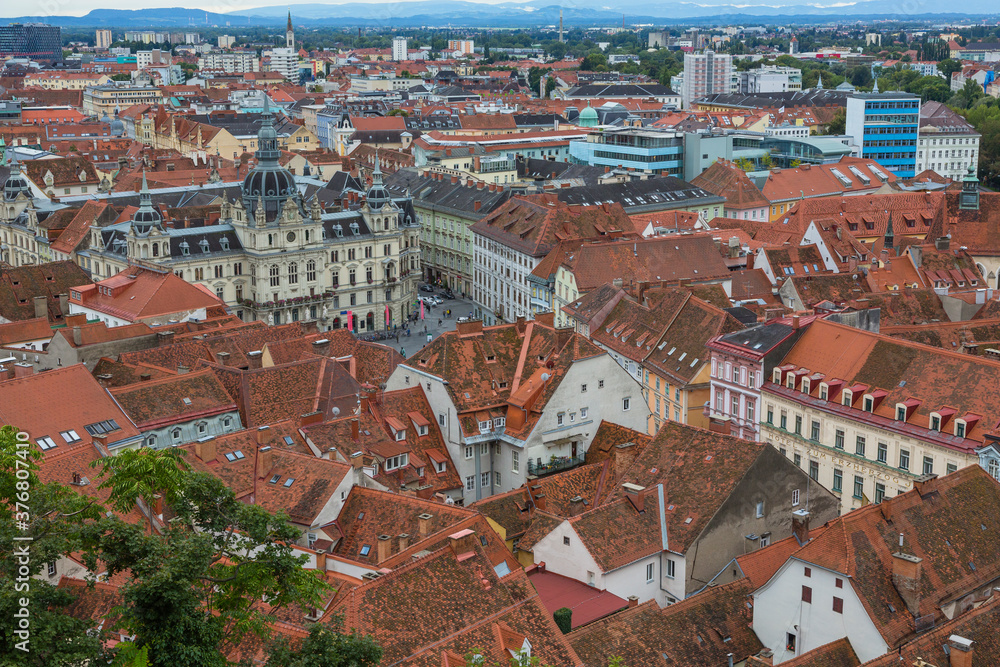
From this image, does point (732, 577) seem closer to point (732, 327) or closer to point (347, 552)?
point (347, 552)

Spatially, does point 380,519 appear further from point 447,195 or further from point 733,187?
point 733,187

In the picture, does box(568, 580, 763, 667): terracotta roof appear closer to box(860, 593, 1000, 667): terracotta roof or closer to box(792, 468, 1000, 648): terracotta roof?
box(792, 468, 1000, 648): terracotta roof

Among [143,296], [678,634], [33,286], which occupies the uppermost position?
[143,296]

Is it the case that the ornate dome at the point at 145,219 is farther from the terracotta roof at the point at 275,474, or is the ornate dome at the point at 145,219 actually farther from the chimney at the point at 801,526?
the chimney at the point at 801,526

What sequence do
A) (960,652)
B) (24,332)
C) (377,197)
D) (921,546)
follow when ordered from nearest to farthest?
Result: 1. (960,652)
2. (921,546)
3. (24,332)
4. (377,197)

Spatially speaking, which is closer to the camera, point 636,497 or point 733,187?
point 636,497

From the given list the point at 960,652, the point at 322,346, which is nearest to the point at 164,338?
the point at 322,346

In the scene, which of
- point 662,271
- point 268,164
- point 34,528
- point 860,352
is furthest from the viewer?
point 268,164

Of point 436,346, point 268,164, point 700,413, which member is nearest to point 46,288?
point 268,164
